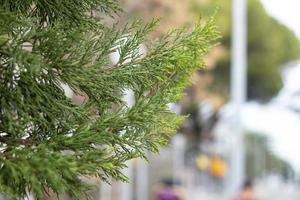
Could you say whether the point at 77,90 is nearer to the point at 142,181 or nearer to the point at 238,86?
the point at 238,86

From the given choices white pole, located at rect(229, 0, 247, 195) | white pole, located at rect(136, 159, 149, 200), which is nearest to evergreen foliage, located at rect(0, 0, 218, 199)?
white pole, located at rect(229, 0, 247, 195)

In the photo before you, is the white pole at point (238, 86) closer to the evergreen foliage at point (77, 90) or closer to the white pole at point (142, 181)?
the white pole at point (142, 181)

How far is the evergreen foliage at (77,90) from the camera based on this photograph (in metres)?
2.62

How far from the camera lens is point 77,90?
2.89m

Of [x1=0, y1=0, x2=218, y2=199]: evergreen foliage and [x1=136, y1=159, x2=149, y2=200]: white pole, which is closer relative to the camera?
[x1=0, y1=0, x2=218, y2=199]: evergreen foliage

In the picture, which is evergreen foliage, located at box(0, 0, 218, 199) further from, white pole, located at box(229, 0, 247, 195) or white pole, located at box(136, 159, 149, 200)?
white pole, located at box(136, 159, 149, 200)

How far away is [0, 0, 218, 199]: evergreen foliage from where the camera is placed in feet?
8.61

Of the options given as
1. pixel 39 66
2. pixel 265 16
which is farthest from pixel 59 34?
pixel 265 16

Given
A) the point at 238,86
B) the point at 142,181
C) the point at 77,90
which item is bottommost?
the point at 77,90

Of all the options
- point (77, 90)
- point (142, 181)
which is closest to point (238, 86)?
point (142, 181)

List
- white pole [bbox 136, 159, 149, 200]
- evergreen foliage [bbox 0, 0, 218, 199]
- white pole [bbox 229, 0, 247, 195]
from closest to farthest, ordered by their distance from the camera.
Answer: evergreen foliage [bbox 0, 0, 218, 199], white pole [bbox 229, 0, 247, 195], white pole [bbox 136, 159, 149, 200]

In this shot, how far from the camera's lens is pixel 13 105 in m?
2.72

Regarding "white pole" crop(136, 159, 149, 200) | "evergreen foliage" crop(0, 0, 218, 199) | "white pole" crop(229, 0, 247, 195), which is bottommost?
"evergreen foliage" crop(0, 0, 218, 199)

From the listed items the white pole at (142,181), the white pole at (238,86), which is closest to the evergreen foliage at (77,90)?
the white pole at (238,86)
